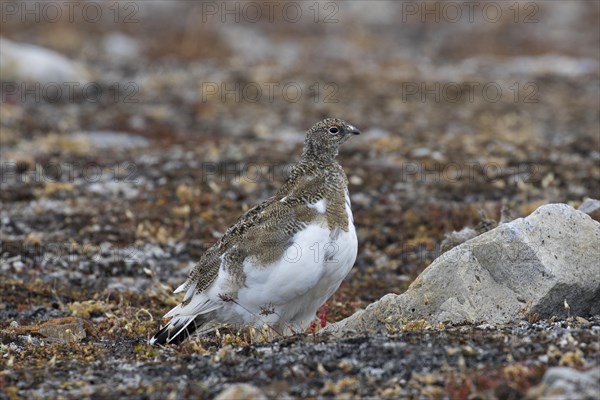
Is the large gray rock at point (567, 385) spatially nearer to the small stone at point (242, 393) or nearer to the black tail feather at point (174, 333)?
the small stone at point (242, 393)

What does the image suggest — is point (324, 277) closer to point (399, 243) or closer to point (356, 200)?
point (399, 243)

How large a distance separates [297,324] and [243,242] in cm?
90

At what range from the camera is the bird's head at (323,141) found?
27.8ft

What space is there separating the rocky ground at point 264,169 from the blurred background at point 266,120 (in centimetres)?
6

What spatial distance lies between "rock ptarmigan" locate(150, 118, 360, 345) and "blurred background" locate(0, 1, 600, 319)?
1.80 meters

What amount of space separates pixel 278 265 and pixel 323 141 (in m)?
1.51

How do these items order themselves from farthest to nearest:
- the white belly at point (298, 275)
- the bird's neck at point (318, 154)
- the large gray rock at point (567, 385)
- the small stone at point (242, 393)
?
1. the bird's neck at point (318, 154)
2. the white belly at point (298, 275)
3. the small stone at point (242, 393)
4. the large gray rock at point (567, 385)

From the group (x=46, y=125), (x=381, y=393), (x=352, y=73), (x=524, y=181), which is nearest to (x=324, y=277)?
(x=381, y=393)

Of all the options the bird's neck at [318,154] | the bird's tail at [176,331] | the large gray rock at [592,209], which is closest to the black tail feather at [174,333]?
the bird's tail at [176,331]

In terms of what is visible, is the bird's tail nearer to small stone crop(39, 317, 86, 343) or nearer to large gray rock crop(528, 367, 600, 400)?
small stone crop(39, 317, 86, 343)

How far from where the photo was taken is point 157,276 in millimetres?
10953

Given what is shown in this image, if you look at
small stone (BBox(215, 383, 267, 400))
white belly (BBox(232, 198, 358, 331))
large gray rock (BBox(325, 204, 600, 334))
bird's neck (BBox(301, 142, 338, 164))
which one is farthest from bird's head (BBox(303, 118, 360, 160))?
small stone (BBox(215, 383, 267, 400))

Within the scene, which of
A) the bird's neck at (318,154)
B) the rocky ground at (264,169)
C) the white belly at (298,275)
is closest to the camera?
the rocky ground at (264,169)

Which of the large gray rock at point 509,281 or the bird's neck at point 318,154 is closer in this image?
the large gray rock at point 509,281
